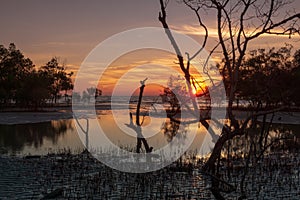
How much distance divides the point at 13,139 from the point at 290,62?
5075 cm

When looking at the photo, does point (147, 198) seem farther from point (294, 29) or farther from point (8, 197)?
point (294, 29)

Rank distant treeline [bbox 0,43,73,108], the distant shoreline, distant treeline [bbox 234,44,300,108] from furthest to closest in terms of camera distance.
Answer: distant treeline [bbox 0,43,73,108]
the distant shoreline
distant treeline [bbox 234,44,300,108]

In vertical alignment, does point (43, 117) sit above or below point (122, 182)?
below

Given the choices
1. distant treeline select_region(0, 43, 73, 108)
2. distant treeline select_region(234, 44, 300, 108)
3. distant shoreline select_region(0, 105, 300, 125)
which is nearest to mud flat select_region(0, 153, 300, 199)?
distant treeline select_region(234, 44, 300, 108)

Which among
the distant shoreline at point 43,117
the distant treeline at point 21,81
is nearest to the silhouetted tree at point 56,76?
the distant treeline at point 21,81

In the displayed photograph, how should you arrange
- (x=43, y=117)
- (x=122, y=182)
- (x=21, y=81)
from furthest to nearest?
(x=21, y=81) → (x=43, y=117) → (x=122, y=182)

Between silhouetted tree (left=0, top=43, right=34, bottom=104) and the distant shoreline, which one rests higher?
silhouetted tree (left=0, top=43, right=34, bottom=104)

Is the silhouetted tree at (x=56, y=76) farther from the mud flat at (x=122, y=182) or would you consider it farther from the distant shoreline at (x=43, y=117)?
the mud flat at (x=122, y=182)

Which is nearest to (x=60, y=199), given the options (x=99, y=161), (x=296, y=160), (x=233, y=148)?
(x=99, y=161)

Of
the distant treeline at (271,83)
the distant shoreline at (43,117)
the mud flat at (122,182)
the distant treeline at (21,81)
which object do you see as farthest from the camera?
the distant treeline at (21,81)

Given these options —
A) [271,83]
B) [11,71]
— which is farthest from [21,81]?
[271,83]

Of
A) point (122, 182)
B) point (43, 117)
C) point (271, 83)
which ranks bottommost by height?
point (43, 117)

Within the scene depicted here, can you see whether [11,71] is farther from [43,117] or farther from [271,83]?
[271,83]

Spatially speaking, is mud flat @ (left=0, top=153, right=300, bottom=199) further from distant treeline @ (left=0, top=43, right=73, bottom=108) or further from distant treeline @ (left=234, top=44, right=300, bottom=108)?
distant treeline @ (left=0, top=43, right=73, bottom=108)
